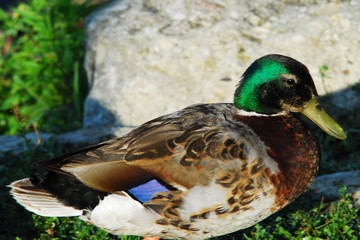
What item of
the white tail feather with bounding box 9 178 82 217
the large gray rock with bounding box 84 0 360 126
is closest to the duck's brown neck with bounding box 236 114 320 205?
the white tail feather with bounding box 9 178 82 217

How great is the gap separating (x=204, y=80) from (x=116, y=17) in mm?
1253

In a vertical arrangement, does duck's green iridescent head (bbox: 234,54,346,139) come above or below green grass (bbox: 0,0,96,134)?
above

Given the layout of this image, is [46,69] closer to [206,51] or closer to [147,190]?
[206,51]

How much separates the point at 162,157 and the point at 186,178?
0.18 metres

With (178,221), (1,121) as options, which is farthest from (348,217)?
(1,121)

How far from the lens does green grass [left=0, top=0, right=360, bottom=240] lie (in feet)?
12.5

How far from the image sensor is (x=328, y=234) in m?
3.68

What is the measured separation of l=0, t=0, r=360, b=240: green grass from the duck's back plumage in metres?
0.47

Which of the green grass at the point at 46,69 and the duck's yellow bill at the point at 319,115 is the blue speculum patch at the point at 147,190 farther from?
the green grass at the point at 46,69

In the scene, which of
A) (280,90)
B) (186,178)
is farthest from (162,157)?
(280,90)

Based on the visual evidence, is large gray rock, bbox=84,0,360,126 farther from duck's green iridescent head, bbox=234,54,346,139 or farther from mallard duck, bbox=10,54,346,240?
mallard duck, bbox=10,54,346,240

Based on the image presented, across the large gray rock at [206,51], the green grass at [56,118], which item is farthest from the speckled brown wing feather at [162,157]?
the large gray rock at [206,51]

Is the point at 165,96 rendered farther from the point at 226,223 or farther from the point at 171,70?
the point at 226,223

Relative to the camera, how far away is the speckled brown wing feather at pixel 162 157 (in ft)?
10.7
